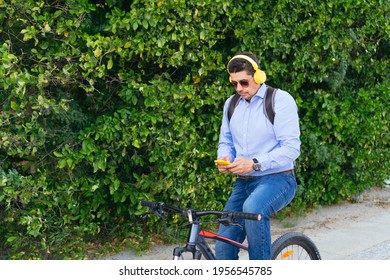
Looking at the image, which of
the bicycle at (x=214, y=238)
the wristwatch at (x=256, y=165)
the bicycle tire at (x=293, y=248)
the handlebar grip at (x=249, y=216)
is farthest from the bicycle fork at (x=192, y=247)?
the bicycle tire at (x=293, y=248)

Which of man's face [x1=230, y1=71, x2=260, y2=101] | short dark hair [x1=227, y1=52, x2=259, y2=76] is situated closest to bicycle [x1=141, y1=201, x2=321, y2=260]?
man's face [x1=230, y1=71, x2=260, y2=101]

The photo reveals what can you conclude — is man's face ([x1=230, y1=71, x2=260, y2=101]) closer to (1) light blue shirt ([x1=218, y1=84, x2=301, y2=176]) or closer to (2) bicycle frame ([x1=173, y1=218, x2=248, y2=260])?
(1) light blue shirt ([x1=218, y1=84, x2=301, y2=176])

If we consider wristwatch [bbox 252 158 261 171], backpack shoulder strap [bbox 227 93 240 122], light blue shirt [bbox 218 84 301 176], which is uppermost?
backpack shoulder strap [bbox 227 93 240 122]

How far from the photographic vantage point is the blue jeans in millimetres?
4285

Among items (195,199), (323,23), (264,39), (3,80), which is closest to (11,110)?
(3,80)

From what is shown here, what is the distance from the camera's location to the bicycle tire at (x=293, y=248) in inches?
183

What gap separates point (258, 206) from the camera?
4254mm

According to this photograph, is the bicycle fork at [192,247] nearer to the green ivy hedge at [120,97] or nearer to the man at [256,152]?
the man at [256,152]

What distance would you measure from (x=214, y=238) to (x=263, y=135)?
2.42 feet

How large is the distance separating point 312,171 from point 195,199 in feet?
6.22

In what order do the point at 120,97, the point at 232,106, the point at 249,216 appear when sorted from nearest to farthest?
the point at 249,216
the point at 232,106
the point at 120,97

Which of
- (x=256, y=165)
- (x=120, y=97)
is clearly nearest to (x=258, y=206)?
(x=256, y=165)

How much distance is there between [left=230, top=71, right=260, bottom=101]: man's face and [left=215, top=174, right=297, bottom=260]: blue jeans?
0.55 metres

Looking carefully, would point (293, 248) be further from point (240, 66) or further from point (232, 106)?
point (240, 66)
